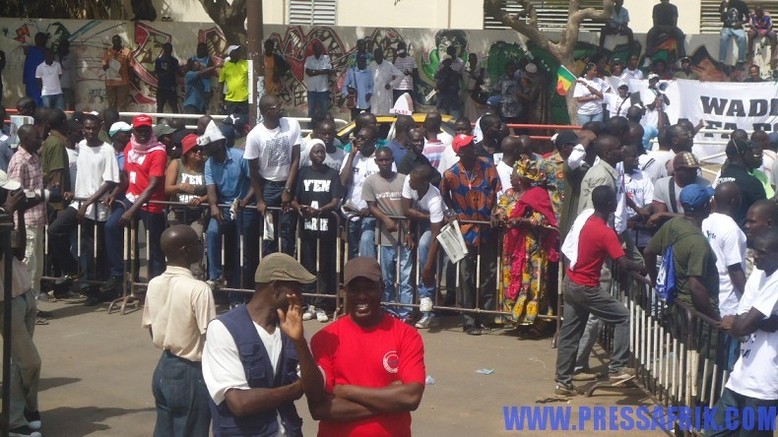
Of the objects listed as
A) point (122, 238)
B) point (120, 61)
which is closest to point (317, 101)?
point (120, 61)

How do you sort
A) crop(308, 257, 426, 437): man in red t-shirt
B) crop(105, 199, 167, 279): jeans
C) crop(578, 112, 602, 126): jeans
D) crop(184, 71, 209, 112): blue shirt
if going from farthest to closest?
crop(184, 71, 209, 112): blue shirt < crop(578, 112, 602, 126): jeans < crop(105, 199, 167, 279): jeans < crop(308, 257, 426, 437): man in red t-shirt

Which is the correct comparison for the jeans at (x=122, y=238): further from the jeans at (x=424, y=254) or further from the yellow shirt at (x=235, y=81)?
the yellow shirt at (x=235, y=81)

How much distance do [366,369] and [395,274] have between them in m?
5.96

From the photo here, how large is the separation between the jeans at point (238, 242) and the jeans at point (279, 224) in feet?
0.56

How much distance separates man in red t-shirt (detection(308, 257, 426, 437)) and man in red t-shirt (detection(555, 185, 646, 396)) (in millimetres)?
3537

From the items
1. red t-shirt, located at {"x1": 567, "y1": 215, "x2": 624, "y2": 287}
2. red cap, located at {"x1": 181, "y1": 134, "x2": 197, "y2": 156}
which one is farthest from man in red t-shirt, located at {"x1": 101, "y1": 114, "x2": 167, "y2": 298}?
red t-shirt, located at {"x1": 567, "y1": 215, "x2": 624, "y2": 287}

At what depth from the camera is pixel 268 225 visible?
10.8 metres

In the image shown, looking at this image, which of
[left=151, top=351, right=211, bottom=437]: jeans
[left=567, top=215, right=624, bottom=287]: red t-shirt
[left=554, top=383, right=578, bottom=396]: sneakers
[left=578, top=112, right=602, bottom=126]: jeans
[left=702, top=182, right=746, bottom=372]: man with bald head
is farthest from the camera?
[left=578, top=112, right=602, bottom=126]: jeans

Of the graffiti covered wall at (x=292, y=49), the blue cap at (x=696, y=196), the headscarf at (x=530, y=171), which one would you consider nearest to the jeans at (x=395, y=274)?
the headscarf at (x=530, y=171)

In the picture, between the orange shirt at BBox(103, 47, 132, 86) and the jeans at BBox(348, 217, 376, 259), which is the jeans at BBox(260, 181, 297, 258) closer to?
the jeans at BBox(348, 217, 376, 259)

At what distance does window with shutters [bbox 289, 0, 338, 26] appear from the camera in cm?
2562

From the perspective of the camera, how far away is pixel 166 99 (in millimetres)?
23562

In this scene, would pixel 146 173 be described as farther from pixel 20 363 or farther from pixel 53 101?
pixel 53 101

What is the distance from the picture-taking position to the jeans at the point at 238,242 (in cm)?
1098
